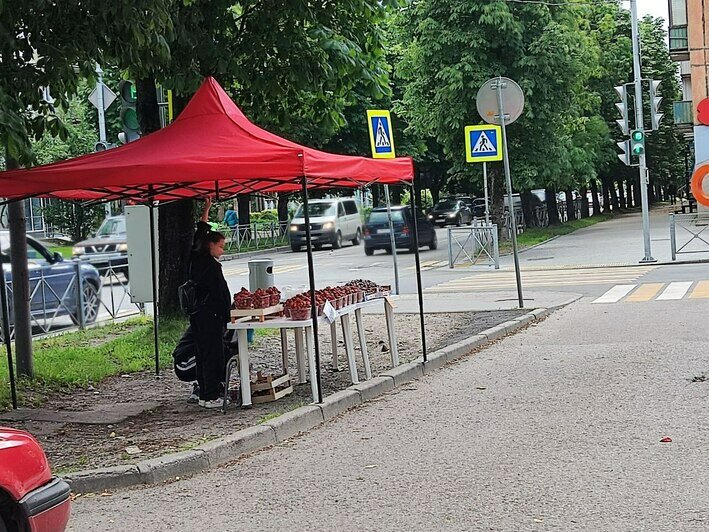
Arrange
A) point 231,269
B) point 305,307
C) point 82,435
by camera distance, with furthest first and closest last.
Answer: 1. point 231,269
2. point 305,307
3. point 82,435

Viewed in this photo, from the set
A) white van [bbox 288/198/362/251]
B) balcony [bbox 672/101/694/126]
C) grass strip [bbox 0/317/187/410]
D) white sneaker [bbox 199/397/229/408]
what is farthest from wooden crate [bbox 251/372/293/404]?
balcony [bbox 672/101/694/126]

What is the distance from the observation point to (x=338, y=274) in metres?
28.4

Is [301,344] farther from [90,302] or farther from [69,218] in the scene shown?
[69,218]

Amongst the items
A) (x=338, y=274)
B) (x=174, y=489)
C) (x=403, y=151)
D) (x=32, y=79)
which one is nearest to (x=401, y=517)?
(x=174, y=489)

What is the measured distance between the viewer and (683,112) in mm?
51125

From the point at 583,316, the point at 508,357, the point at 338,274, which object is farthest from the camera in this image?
the point at 338,274

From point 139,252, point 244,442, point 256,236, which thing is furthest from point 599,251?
point 244,442

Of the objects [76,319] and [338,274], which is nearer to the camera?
[76,319]

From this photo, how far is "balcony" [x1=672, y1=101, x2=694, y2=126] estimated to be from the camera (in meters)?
50.9

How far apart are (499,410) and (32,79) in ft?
17.1

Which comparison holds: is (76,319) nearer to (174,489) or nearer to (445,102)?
(174,489)

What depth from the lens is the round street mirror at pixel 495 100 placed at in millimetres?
16078

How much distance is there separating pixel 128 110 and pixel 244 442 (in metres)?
6.95

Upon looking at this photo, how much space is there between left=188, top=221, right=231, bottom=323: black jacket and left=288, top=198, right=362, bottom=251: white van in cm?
3241
